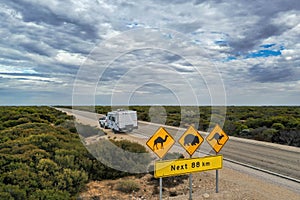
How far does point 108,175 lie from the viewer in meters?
10.4

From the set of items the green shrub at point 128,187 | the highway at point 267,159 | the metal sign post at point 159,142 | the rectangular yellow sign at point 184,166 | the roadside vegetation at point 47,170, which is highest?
the metal sign post at point 159,142

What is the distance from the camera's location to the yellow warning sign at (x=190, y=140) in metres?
7.58

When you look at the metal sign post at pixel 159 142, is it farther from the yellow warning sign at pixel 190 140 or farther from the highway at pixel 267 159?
the highway at pixel 267 159

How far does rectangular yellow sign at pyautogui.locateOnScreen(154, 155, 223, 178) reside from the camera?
7043mm

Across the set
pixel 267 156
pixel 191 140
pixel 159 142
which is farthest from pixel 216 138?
pixel 267 156

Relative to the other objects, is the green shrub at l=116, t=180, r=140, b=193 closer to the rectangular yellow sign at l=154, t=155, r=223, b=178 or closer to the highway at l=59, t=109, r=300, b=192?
the rectangular yellow sign at l=154, t=155, r=223, b=178

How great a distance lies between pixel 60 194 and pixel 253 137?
18.7 metres

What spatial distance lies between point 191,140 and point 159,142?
1.12m

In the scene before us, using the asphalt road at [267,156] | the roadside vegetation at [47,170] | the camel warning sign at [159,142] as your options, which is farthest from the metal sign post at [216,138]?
the asphalt road at [267,156]

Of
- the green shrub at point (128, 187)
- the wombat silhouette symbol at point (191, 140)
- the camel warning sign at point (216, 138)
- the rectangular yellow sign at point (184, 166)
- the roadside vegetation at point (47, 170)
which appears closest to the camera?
the rectangular yellow sign at point (184, 166)

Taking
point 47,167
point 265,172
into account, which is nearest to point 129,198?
point 47,167

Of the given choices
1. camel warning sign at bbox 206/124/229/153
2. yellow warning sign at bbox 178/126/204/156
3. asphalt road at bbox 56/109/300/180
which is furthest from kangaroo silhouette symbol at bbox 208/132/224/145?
asphalt road at bbox 56/109/300/180

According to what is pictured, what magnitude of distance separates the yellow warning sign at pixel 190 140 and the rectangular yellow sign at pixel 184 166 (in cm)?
35

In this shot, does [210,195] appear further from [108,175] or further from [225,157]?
[225,157]
